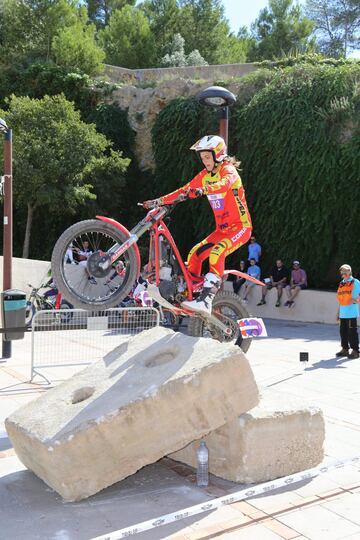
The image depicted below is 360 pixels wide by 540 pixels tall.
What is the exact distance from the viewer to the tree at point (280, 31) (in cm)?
4759

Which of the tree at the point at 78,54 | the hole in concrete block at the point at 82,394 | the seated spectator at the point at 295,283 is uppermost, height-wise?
the tree at the point at 78,54

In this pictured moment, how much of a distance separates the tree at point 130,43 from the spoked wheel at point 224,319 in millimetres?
34393

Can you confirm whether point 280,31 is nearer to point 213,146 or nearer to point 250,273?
point 250,273

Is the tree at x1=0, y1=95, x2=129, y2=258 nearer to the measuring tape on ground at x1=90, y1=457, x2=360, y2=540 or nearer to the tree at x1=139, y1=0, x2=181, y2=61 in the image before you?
the measuring tape on ground at x1=90, y1=457, x2=360, y2=540

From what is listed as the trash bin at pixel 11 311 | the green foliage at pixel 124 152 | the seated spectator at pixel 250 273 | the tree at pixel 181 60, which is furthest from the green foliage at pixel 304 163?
the tree at pixel 181 60

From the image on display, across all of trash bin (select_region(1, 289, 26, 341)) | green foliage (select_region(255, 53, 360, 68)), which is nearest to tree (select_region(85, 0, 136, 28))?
green foliage (select_region(255, 53, 360, 68))

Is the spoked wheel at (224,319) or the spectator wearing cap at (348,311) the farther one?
the spectator wearing cap at (348,311)

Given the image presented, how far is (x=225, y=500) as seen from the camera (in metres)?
4.64

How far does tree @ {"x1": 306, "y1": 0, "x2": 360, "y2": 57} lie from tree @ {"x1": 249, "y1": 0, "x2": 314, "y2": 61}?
2856 mm

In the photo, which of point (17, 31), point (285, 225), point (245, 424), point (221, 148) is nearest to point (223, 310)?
point (221, 148)

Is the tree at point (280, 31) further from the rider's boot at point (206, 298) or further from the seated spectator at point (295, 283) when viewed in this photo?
the rider's boot at point (206, 298)

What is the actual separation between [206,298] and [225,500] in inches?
112

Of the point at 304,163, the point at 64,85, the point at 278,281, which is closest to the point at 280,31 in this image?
the point at 64,85

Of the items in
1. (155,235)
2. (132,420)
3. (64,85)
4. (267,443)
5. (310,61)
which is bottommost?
(267,443)
